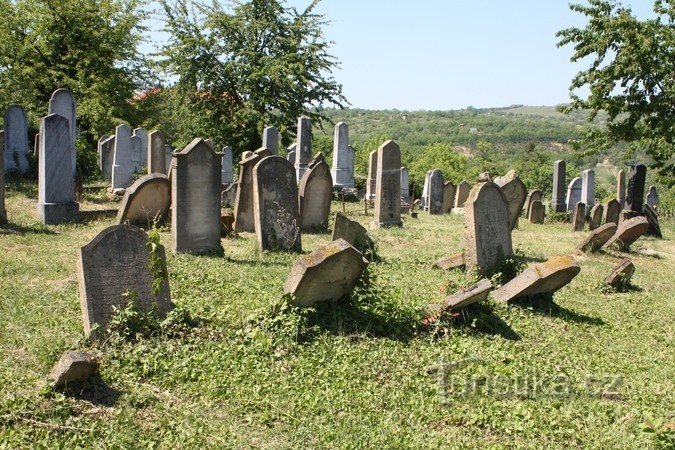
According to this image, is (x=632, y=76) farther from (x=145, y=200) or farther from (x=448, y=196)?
(x=145, y=200)

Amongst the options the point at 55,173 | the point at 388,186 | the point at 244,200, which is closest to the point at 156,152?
the point at 55,173

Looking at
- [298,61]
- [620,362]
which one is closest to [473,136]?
[298,61]

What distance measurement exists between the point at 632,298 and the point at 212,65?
2606 cm

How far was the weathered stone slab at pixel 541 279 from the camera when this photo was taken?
801 centimetres

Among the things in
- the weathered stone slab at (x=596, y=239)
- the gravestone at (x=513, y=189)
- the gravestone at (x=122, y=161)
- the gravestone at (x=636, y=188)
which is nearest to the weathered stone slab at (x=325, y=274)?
the gravestone at (x=513, y=189)

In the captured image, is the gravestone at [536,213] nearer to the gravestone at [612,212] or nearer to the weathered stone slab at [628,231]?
the gravestone at [612,212]

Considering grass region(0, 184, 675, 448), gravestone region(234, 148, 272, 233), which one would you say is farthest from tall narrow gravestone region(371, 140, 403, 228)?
grass region(0, 184, 675, 448)

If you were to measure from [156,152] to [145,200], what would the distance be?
24.5 feet

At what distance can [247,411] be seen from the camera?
16.6 ft

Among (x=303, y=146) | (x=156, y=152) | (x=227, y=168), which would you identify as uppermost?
(x=303, y=146)

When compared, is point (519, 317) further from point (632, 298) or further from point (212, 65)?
point (212, 65)

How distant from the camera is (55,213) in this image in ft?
40.8

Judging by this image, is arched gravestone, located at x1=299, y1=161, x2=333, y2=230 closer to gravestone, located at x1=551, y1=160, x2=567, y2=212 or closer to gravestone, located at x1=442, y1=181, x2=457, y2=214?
gravestone, located at x1=442, y1=181, x2=457, y2=214

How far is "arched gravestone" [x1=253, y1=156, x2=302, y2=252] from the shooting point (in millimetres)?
10773
